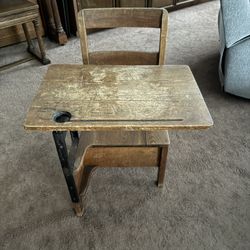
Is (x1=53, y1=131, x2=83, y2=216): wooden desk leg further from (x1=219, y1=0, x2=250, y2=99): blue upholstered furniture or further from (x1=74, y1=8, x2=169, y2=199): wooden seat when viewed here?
(x1=219, y1=0, x2=250, y2=99): blue upholstered furniture

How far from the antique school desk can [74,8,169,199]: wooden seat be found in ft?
0.41

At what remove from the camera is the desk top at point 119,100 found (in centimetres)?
76

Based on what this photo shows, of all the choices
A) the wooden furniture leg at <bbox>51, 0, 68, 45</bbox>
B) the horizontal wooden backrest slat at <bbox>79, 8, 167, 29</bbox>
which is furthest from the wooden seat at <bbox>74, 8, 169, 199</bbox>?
the wooden furniture leg at <bbox>51, 0, 68, 45</bbox>

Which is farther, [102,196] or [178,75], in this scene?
[102,196]

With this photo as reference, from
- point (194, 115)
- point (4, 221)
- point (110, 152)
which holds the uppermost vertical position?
point (194, 115)

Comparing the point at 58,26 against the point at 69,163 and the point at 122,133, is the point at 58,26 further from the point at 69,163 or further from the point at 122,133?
the point at 69,163

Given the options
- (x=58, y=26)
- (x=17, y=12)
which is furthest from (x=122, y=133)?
(x=58, y=26)

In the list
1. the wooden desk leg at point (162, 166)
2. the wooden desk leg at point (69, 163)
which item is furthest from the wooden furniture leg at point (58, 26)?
the wooden desk leg at point (162, 166)

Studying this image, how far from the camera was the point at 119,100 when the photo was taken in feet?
2.81

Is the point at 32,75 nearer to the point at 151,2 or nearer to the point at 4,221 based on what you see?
the point at 4,221

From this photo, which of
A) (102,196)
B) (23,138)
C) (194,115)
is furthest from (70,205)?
(194,115)

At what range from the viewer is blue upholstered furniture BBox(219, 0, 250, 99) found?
5.20 ft

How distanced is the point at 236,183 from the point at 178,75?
75 cm

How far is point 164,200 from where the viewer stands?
1297 millimetres
